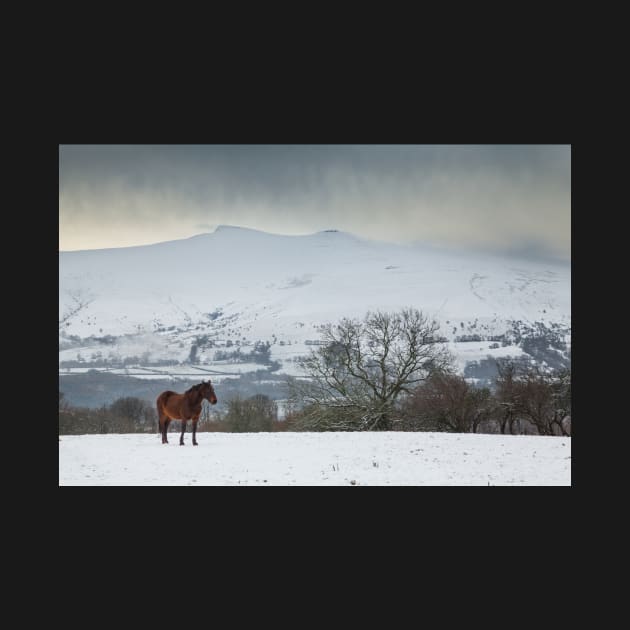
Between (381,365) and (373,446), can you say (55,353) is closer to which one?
(373,446)

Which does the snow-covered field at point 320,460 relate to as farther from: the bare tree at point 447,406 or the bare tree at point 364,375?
the bare tree at point 447,406

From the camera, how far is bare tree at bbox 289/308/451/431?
3428 cm

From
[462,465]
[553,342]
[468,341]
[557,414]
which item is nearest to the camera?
[462,465]

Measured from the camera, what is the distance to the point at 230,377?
129125 mm

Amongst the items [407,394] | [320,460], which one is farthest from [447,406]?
[320,460]

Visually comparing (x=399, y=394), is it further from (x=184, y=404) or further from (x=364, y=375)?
(x=184, y=404)

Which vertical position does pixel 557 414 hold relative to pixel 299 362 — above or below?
below

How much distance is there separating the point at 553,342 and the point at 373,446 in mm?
99489

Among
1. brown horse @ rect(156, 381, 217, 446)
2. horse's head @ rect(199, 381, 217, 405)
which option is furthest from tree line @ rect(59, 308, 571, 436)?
horse's head @ rect(199, 381, 217, 405)

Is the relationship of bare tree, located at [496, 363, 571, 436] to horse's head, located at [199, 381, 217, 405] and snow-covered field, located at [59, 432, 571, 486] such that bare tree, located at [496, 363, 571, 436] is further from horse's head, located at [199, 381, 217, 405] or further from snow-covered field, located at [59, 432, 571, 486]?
horse's head, located at [199, 381, 217, 405]

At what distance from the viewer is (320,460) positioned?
15.9 metres

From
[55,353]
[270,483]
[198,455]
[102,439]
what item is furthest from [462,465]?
[102,439]

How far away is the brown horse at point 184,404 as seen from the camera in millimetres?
18328

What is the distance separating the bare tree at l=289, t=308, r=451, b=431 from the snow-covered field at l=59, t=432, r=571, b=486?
1348cm
